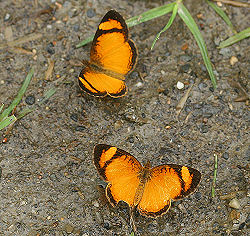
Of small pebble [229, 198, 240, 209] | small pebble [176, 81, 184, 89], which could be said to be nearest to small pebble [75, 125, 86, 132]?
small pebble [176, 81, 184, 89]

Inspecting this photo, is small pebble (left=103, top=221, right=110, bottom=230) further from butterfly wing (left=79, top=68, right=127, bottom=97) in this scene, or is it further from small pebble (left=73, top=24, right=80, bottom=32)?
small pebble (left=73, top=24, right=80, bottom=32)

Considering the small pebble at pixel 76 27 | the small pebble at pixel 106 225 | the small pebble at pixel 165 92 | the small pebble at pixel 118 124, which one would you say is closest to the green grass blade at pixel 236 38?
the small pebble at pixel 165 92

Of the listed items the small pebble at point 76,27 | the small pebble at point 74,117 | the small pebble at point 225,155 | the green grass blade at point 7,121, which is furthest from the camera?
the small pebble at point 76,27

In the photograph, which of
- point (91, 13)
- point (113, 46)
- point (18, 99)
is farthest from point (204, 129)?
point (18, 99)

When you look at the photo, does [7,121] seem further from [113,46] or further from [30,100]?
[113,46]

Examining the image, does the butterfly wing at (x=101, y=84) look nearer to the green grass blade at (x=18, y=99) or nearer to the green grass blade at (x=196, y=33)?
the green grass blade at (x=18, y=99)

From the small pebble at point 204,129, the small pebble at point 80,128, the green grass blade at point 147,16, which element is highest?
the green grass blade at point 147,16
